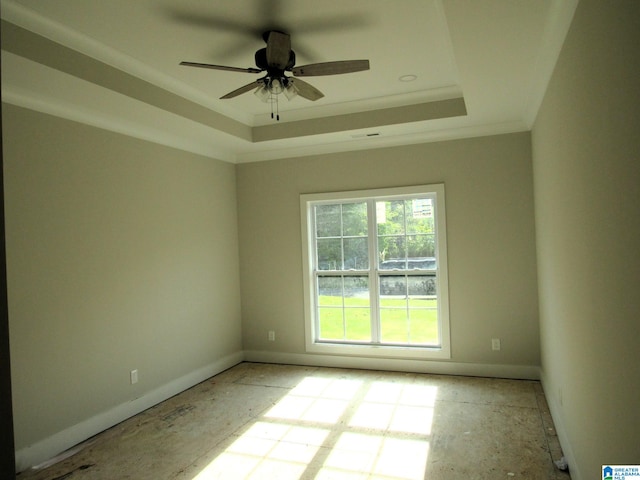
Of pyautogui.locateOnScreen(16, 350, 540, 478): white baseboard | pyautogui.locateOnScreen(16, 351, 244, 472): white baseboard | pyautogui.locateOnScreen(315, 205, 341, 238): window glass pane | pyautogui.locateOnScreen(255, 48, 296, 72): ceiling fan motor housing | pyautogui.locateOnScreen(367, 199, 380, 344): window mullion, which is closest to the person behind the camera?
pyautogui.locateOnScreen(255, 48, 296, 72): ceiling fan motor housing

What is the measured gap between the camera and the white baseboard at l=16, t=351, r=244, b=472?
3061mm

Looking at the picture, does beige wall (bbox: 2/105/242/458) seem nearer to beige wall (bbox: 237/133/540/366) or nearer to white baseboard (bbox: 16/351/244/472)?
white baseboard (bbox: 16/351/244/472)

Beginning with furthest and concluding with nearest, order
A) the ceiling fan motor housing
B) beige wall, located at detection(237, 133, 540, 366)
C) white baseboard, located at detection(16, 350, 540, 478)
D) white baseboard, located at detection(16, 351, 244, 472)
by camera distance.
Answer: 1. beige wall, located at detection(237, 133, 540, 366)
2. white baseboard, located at detection(16, 350, 540, 478)
3. white baseboard, located at detection(16, 351, 244, 472)
4. the ceiling fan motor housing

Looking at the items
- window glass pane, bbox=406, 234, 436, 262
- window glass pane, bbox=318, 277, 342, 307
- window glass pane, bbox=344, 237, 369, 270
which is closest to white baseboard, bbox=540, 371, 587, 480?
window glass pane, bbox=406, 234, 436, 262

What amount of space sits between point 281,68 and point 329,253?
285 centimetres

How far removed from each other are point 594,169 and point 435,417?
8.56ft

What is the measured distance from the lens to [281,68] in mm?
2812

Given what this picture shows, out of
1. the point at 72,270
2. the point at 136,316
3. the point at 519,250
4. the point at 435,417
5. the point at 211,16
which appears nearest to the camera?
the point at 211,16

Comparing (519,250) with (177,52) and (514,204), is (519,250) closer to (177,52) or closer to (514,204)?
(514,204)

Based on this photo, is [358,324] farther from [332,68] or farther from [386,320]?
[332,68]

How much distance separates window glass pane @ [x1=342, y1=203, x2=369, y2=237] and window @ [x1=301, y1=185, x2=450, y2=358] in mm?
12

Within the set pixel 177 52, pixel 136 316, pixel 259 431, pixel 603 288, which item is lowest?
pixel 259 431

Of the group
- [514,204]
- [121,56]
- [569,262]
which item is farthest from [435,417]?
[121,56]

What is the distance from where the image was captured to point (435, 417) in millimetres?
3664
